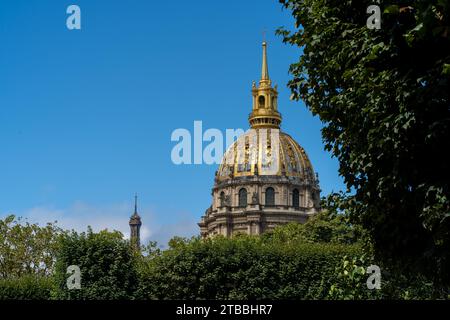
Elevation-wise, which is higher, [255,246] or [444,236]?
[255,246]

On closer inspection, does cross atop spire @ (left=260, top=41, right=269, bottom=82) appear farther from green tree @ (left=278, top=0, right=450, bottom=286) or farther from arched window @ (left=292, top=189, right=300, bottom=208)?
green tree @ (left=278, top=0, right=450, bottom=286)

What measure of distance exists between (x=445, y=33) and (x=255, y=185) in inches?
4470

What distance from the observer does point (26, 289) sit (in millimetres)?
45156

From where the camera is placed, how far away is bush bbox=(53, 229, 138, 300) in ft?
141

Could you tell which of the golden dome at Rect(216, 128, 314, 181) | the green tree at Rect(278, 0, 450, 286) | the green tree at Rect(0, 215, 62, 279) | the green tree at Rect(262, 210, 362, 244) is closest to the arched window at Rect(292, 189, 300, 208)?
the golden dome at Rect(216, 128, 314, 181)

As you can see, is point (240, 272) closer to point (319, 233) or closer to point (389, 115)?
point (389, 115)

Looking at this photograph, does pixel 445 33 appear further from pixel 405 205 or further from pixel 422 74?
pixel 405 205

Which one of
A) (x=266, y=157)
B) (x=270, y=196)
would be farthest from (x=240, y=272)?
(x=266, y=157)

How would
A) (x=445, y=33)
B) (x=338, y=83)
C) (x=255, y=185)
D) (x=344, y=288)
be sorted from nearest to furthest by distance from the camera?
(x=445, y=33) → (x=338, y=83) → (x=344, y=288) → (x=255, y=185)

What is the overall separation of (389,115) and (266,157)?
112 metres

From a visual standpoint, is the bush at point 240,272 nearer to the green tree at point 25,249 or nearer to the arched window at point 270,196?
the green tree at point 25,249
